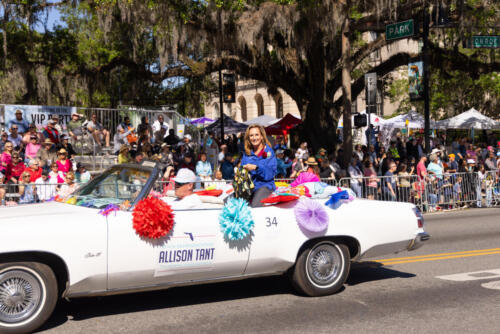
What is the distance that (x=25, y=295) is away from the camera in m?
5.46

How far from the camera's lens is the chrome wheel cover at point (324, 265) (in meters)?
6.88

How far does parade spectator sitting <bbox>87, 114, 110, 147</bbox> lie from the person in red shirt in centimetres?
481

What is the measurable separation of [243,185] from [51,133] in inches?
422

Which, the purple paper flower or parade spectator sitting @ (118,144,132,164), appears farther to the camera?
parade spectator sitting @ (118,144,132,164)

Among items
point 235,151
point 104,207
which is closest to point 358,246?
point 104,207

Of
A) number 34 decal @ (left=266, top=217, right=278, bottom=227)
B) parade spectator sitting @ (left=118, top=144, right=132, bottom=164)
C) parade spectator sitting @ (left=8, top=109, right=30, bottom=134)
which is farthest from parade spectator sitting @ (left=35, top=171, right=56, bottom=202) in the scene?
number 34 decal @ (left=266, top=217, right=278, bottom=227)

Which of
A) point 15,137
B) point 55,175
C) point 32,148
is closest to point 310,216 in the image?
point 55,175

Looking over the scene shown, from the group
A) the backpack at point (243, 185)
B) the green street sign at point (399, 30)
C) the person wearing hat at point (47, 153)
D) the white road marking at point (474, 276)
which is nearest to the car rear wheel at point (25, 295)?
the backpack at point (243, 185)

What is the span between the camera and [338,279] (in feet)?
23.0

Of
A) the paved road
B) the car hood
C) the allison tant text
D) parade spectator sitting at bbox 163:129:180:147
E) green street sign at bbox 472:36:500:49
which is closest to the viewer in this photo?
the car hood

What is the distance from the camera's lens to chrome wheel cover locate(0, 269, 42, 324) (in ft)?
17.6

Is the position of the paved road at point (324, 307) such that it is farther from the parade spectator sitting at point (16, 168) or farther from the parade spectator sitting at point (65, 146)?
the parade spectator sitting at point (65, 146)

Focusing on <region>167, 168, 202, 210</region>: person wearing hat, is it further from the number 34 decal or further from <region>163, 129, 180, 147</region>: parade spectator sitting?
<region>163, 129, 180, 147</region>: parade spectator sitting

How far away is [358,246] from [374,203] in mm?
565
